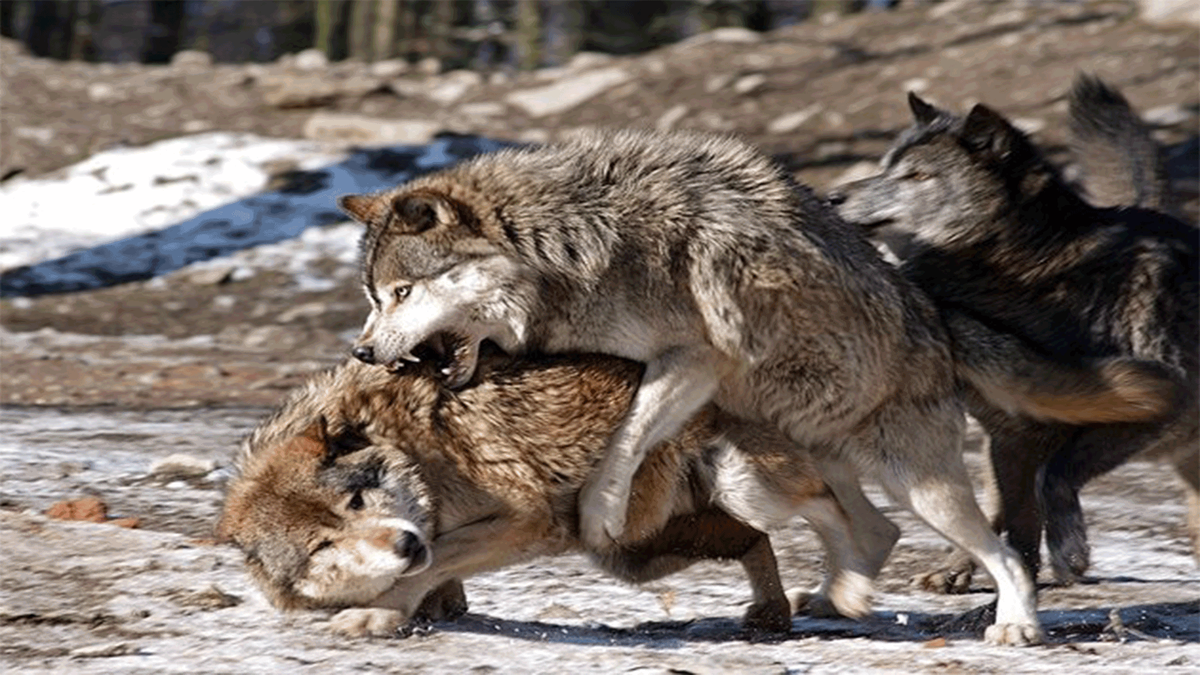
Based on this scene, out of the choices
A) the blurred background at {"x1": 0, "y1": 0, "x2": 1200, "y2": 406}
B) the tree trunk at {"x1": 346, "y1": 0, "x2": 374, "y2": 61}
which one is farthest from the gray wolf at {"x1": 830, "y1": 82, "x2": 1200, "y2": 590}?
the tree trunk at {"x1": 346, "y1": 0, "x2": 374, "y2": 61}

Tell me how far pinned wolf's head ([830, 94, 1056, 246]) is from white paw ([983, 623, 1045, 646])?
1981 mm

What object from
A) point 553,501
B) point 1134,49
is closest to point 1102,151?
point 553,501

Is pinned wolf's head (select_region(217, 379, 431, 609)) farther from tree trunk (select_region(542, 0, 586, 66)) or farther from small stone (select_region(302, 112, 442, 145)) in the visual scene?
tree trunk (select_region(542, 0, 586, 66))

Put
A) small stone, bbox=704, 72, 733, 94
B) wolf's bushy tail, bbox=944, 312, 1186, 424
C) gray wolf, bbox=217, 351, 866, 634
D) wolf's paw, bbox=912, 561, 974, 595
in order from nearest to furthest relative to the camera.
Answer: gray wolf, bbox=217, 351, 866, 634 < wolf's bushy tail, bbox=944, 312, 1186, 424 < wolf's paw, bbox=912, 561, 974, 595 < small stone, bbox=704, 72, 733, 94

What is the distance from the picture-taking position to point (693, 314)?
634 centimetres

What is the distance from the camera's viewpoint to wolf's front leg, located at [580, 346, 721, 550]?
614 centimetres

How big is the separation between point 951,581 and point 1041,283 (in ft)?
3.89

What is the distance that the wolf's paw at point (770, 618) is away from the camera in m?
6.32

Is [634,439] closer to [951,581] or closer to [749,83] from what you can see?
[951,581]

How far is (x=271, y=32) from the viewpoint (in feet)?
117

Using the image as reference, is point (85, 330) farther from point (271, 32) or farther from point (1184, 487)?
point (271, 32)

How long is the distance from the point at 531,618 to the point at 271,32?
30400 millimetres

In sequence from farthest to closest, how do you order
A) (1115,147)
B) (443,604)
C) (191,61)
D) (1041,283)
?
(191,61), (1115,147), (1041,283), (443,604)

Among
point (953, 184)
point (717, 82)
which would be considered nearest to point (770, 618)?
point (953, 184)
